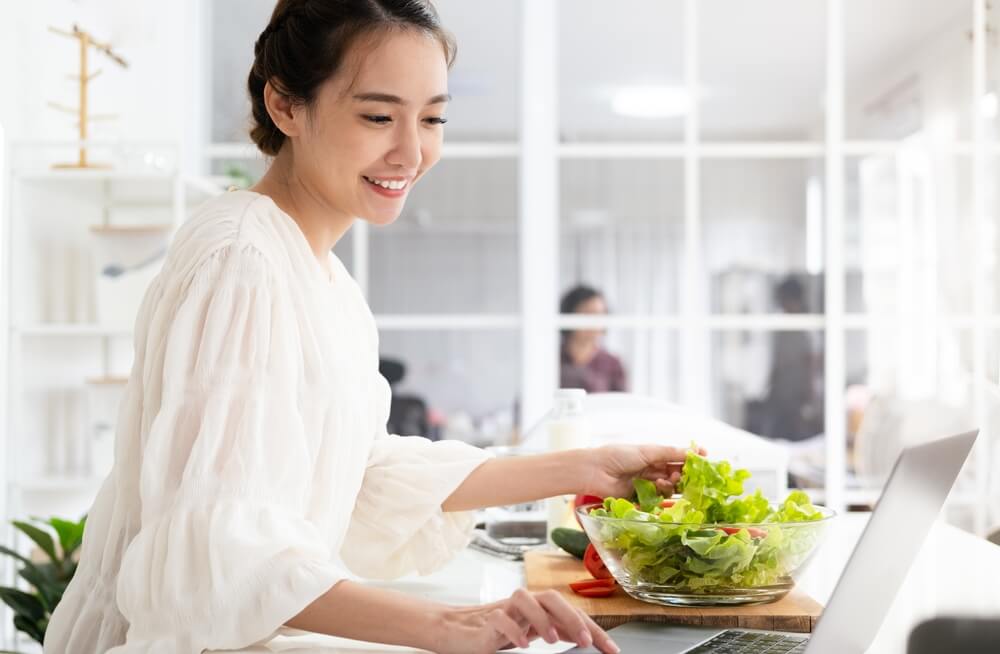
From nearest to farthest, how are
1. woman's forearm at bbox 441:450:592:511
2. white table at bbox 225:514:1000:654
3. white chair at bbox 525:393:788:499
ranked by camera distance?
1. white table at bbox 225:514:1000:654
2. woman's forearm at bbox 441:450:592:511
3. white chair at bbox 525:393:788:499

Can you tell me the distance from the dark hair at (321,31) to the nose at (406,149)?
10 centimetres

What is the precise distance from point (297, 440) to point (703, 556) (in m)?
0.41

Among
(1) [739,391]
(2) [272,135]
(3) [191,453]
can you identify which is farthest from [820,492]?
(3) [191,453]

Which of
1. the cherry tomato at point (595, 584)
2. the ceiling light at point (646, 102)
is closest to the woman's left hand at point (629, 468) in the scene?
the cherry tomato at point (595, 584)

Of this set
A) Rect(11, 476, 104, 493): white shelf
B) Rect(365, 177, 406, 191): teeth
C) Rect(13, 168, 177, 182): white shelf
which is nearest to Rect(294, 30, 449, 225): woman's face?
Rect(365, 177, 406, 191): teeth

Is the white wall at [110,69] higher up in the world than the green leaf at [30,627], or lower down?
higher up

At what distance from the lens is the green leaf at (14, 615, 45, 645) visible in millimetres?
2164

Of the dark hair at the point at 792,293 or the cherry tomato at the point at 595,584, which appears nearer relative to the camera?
the cherry tomato at the point at 595,584

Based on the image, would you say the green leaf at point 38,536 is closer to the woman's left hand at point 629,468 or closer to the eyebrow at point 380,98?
the woman's left hand at point 629,468

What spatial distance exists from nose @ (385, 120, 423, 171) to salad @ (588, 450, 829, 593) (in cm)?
42

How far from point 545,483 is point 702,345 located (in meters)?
2.20

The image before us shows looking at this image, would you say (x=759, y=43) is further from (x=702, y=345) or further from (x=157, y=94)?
(x=157, y=94)

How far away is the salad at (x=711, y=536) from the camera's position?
41.3 inches

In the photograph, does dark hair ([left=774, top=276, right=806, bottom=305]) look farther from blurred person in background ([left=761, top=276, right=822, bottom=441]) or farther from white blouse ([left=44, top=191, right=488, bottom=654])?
white blouse ([left=44, top=191, right=488, bottom=654])
